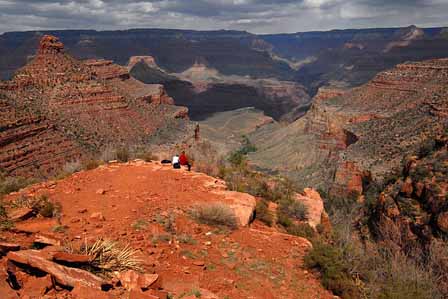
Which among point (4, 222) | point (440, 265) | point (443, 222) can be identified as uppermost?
point (4, 222)

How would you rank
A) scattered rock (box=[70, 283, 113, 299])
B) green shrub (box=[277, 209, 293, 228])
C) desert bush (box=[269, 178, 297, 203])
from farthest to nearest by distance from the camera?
desert bush (box=[269, 178, 297, 203]) → green shrub (box=[277, 209, 293, 228]) → scattered rock (box=[70, 283, 113, 299])

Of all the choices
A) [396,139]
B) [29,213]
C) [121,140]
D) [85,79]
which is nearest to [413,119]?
[396,139]

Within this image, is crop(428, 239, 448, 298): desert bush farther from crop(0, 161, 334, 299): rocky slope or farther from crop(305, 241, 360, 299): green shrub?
crop(0, 161, 334, 299): rocky slope

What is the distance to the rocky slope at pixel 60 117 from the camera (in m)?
36.6

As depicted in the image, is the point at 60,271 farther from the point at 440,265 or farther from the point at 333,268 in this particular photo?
the point at 440,265

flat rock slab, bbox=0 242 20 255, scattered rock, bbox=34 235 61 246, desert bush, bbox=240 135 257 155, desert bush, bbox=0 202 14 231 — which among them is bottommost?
desert bush, bbox=240 135 257 155

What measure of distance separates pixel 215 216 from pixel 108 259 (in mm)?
4495

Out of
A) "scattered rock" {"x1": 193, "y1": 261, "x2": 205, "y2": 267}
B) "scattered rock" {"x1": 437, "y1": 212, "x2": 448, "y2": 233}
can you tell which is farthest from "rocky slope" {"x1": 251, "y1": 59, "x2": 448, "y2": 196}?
"scattered rock" {"x1": 193, "y1": 261, "x2": 205, "y2": 267}

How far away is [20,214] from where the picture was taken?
11.1 meters

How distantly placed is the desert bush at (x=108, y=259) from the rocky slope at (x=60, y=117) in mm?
Answer: 27383

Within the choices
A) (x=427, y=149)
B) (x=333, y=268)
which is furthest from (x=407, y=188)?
(x=333, y=268)

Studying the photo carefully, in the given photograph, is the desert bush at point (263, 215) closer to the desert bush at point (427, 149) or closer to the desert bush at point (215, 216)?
the desert bush at point (215, 216)

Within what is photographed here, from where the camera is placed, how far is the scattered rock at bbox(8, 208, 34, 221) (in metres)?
10.9

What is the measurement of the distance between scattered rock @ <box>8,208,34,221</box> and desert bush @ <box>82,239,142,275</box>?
10.4ft
